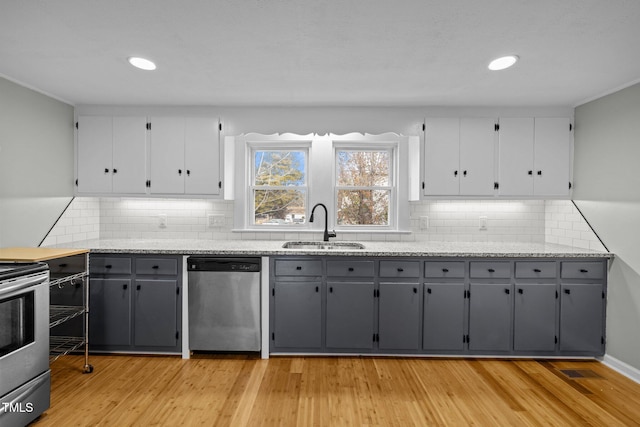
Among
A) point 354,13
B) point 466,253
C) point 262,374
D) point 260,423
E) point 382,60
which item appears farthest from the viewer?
point 466,253

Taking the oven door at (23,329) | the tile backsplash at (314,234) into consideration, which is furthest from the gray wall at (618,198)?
the oven door at (23,329)

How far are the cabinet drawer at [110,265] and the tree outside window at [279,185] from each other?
129 centimetres

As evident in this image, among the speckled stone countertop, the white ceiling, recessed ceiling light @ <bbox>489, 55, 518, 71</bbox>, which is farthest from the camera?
the speckled stone countertop

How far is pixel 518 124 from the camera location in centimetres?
336

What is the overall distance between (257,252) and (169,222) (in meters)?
1.34

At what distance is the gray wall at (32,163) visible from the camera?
8.98 ft

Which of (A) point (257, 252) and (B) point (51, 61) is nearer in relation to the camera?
(B) point (51, 61)

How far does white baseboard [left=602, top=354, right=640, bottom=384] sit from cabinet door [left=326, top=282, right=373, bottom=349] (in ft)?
6.49

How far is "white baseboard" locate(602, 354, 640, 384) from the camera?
2691 mm

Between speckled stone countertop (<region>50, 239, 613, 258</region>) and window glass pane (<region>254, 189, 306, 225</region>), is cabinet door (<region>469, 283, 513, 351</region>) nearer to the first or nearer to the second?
speckled stone countertop (<region>50, 239, 613, 258</region>)

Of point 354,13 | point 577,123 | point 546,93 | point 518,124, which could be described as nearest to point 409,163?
point 518,124

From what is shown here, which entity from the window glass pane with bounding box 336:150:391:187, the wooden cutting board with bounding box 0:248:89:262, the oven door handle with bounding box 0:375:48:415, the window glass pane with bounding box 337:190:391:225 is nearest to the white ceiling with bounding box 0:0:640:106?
the window glass pane with bounding box 336:150:391:187

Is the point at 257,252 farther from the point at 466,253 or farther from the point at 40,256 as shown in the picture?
the point at 466,253

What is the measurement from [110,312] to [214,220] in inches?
48.9
